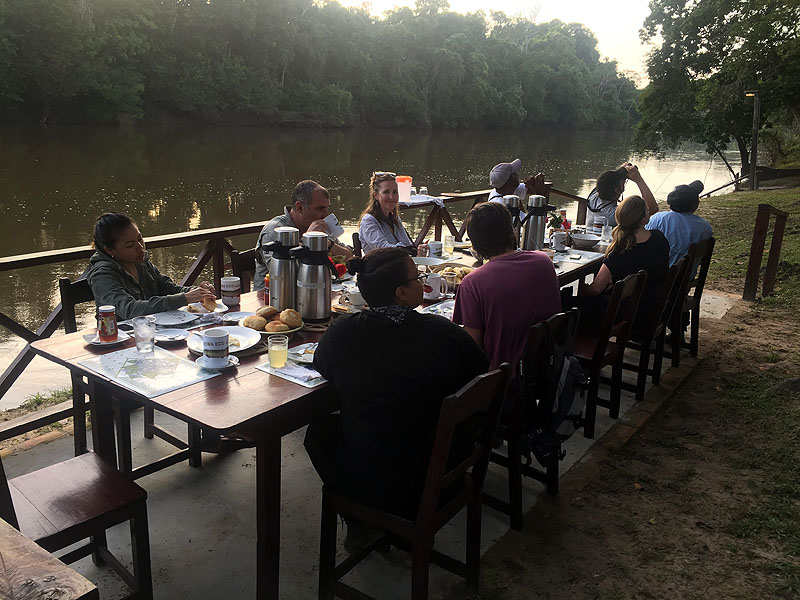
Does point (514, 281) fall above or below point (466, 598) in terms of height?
above

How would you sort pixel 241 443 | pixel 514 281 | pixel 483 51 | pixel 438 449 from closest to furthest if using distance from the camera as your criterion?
pixel 438 449 → pixel 514 281 → pixel 241 443 → pixel 483 51

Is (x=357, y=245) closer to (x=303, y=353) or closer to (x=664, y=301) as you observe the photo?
(x=664, y=301)

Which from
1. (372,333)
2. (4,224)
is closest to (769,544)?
(372,333)

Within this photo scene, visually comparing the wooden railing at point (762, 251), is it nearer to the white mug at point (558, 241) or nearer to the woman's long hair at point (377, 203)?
the white mug at point (558, 241)

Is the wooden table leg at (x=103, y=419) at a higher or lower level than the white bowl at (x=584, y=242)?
lower

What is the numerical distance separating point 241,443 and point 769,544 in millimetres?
2241

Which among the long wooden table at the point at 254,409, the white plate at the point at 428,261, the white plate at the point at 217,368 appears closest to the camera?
the long wooden table at the point at 254,409

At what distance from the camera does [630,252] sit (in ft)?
11.7

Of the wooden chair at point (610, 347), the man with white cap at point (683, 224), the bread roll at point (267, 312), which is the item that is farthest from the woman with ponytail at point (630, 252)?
the bread roll at point (267, 312)

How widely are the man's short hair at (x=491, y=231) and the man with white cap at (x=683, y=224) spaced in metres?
2.12

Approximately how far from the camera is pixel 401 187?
586 cm

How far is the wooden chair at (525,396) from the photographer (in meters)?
Result: 2.36

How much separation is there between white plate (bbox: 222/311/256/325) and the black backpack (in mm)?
1164

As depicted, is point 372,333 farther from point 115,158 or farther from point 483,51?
point 483,51
